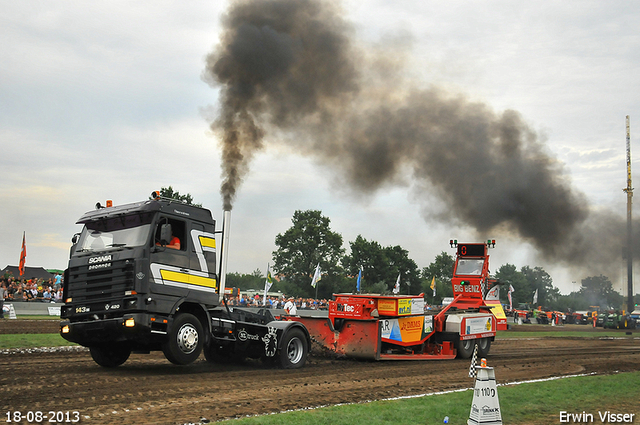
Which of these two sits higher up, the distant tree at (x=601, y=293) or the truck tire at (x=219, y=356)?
the distant tree at (x=601, y=293)

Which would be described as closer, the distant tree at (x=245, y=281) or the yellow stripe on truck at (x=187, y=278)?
the yellow stripe on truck at (x=187, y=278)

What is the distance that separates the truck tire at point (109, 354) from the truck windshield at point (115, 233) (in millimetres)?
2148

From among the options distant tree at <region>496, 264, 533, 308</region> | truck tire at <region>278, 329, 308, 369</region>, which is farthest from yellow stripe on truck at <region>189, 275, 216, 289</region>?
distant tree at <region>496, 264, 533, 308</region>

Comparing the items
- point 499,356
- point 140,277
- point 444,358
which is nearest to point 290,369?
point 140,277

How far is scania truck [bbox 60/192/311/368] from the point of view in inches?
417

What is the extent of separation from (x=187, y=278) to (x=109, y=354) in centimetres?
252

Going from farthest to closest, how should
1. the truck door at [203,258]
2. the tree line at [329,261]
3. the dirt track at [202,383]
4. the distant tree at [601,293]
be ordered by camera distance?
the distant tree at [601,293], the tree line at [329,261], the truck door at [203,258], the dirt track at [202,383]

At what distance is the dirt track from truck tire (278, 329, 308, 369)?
0.28 meters

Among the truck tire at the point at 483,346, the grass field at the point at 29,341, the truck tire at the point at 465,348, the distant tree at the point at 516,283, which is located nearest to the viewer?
the grass field at the point at 29,341

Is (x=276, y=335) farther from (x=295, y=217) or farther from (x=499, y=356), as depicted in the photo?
(x=295, y=217)

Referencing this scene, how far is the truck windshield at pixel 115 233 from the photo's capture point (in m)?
10.9

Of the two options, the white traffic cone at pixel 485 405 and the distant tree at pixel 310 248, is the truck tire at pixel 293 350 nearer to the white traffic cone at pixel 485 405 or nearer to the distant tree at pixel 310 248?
the white traffic cone at pixel 485 405

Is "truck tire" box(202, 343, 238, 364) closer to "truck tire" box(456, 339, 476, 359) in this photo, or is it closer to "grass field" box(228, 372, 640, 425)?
"grass field" box(228, 372, 640, 425)

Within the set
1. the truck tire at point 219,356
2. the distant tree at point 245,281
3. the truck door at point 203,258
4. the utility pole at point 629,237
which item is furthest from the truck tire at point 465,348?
the distant tree at point 245,281
